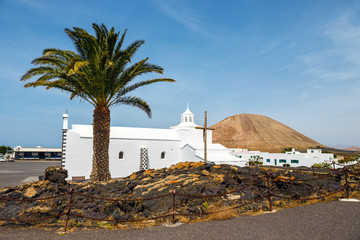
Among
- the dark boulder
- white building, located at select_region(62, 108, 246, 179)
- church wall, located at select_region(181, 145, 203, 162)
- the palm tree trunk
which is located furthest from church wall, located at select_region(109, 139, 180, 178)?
the dark boulder

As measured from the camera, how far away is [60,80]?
539 inches

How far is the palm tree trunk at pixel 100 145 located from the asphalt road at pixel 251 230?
726cm

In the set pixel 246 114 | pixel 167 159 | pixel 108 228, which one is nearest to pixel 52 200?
pixel 108 228

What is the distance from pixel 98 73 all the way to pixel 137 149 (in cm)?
1349

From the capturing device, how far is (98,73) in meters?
13.8

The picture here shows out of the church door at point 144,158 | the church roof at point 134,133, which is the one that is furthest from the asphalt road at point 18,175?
the church door at point 144,158

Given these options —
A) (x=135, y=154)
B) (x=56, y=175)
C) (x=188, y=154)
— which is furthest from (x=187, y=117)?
(x=56, y=175)

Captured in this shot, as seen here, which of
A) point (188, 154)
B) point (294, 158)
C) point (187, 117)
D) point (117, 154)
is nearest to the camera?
point (117, 154)

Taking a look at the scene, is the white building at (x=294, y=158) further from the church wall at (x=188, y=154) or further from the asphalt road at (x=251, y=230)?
the asphalt road at (x=251, y=230)

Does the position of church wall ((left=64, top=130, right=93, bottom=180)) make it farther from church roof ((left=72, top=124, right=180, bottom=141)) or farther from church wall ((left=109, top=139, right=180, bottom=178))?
church wall ((left=109, top=139, right=180, bottom=178))

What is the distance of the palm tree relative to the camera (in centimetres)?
1351

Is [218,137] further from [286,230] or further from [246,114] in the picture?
[286,230]

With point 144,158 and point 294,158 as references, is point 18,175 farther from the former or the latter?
point 294,158

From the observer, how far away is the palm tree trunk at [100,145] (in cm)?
1443
